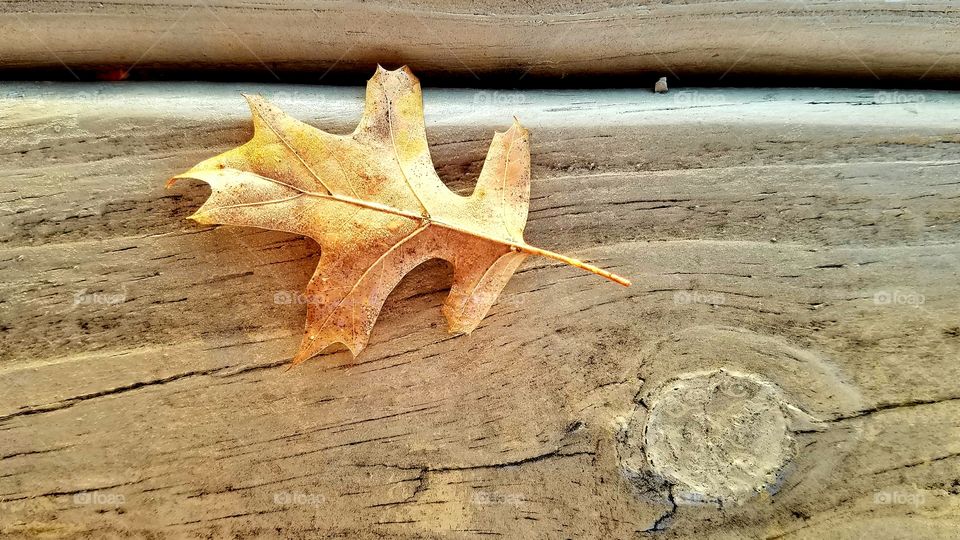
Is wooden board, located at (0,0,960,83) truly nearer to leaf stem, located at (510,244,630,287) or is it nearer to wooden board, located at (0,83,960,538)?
wooden board, located at (0,83,960,538)

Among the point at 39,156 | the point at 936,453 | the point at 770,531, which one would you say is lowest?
the point at 770,531

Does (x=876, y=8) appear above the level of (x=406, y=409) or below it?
above

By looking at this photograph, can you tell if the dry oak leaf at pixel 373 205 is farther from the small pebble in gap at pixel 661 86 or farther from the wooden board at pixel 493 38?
the small pebble in gap at pixel 661 86

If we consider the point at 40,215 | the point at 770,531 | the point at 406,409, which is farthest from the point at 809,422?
the point at 40,215

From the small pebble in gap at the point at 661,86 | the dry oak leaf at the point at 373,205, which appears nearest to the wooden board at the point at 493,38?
the small pebble in gap at the point at 661,86

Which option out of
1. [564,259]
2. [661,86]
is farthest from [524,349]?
[661,86]

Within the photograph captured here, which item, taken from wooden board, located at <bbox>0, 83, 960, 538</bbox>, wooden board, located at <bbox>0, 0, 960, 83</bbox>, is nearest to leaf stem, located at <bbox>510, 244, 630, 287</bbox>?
wooden board, located at <bbox>0, 83, 960, 538</bbox>

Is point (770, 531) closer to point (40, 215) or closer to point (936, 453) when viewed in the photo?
point (936, 453)
